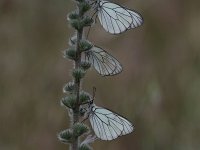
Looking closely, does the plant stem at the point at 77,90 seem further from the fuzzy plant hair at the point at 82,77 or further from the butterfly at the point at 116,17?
the butterfly at the point at 116,17

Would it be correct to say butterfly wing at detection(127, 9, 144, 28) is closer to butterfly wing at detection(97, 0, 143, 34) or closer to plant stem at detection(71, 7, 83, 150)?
butterfly wing at detection(97, 0, 143, 34)

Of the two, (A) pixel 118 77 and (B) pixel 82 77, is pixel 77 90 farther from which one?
(A) pixel 118 77

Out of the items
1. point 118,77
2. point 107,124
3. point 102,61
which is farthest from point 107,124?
point 118,77

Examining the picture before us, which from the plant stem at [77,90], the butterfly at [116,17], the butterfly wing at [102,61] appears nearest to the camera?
the plant stem at [77,90]

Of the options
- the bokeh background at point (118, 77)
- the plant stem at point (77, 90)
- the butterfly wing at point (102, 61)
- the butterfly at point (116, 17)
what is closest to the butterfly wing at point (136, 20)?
the butterfly at point (116, 17)

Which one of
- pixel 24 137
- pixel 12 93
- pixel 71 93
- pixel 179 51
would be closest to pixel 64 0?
pixel 179 51

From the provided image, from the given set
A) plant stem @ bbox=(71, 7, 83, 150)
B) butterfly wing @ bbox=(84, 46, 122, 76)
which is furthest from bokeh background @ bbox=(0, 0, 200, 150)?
plant stem @ bbox=(71, 7, 83, 150)
